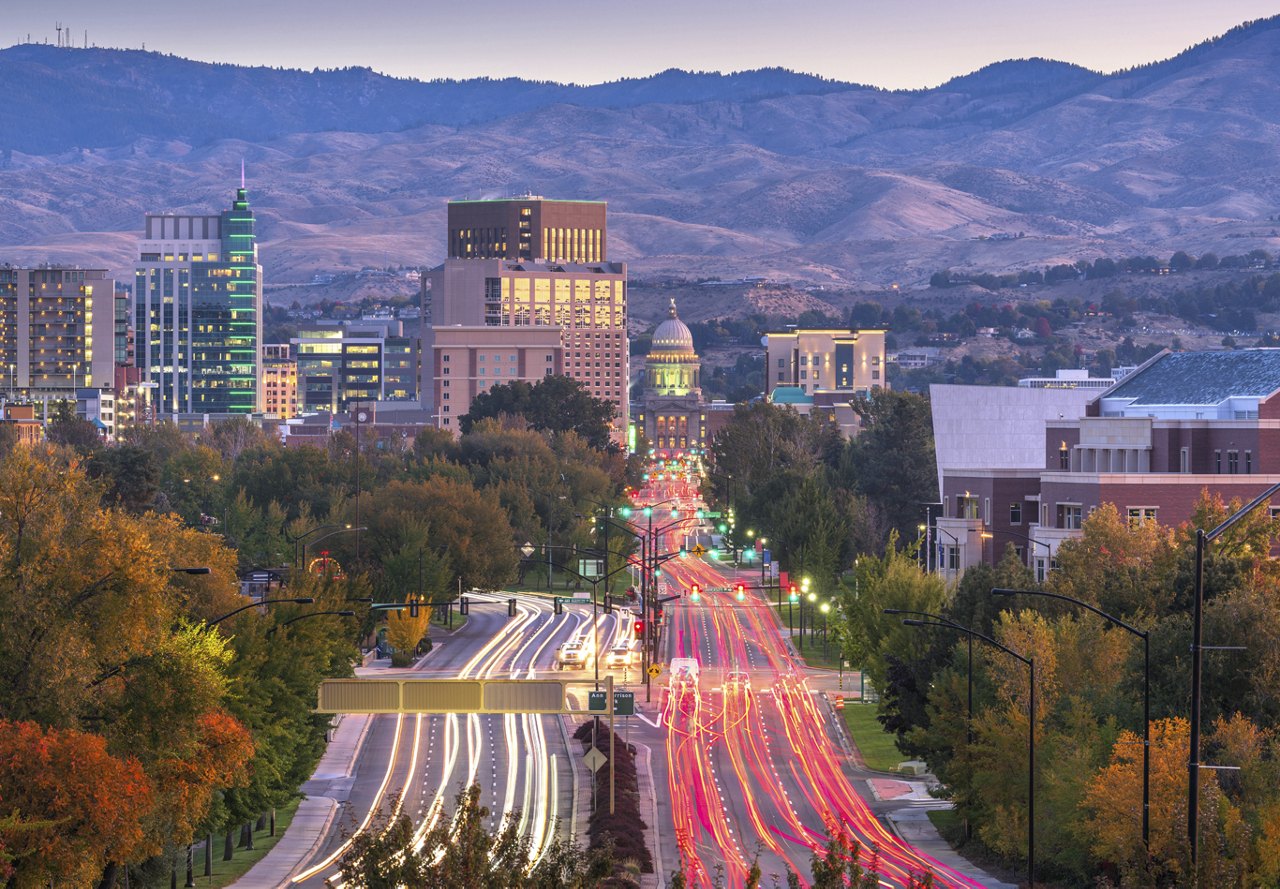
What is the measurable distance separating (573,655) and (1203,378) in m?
39.7

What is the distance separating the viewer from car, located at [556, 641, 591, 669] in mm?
121312

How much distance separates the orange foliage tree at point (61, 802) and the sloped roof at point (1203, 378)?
82.3 m

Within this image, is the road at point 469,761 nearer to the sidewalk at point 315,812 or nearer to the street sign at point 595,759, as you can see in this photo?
the sidewalk at point 315,812

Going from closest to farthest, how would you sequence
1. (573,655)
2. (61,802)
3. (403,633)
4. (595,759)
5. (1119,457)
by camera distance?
(61,802), (595,759), (403,633), (573,655), (1119,457)

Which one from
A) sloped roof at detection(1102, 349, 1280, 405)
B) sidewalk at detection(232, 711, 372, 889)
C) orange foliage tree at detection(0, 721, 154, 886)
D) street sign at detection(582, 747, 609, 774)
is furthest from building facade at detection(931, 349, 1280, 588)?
orange foliage tree at detection(0, 721, 154, 886)

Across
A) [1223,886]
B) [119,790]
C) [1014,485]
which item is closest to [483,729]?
[1014,485]

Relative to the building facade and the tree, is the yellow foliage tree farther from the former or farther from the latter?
the tree

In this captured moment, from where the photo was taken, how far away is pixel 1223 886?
49.2 m

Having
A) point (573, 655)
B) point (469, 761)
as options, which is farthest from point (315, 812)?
point (573, 655)

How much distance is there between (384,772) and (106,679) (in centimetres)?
3096

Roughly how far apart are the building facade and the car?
22172 mm

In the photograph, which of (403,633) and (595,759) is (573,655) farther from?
(595,759)

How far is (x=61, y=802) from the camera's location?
54.7 metres

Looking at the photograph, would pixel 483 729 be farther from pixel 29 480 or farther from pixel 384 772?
pixel 29 480
